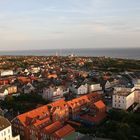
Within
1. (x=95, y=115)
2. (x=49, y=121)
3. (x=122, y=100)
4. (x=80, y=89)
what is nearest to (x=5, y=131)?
(x=49, y=121)

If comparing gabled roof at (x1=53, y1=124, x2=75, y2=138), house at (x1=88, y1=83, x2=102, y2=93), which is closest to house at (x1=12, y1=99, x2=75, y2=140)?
gabled roof at (x1=53, y1=124, x2=75, y2=138)

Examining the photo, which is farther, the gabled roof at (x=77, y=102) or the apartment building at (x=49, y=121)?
the gabled roof at (x=77, y=102)

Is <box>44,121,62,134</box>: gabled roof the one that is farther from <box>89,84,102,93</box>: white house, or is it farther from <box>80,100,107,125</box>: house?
<box>89,84,102,93</box>: white house

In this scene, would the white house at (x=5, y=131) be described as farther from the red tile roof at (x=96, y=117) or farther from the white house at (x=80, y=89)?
the white house at (x=80, y=89)

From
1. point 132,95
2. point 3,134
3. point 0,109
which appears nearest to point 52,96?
point 0,109

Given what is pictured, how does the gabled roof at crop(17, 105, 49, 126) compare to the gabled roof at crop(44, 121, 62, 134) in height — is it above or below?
above

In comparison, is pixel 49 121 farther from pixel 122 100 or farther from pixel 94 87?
pixel 94 87

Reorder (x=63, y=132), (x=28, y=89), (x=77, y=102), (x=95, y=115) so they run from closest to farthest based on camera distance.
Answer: (x=63, y=132) → (x=95, y=115) → (x=77, y=102) → (x=28, y=89)

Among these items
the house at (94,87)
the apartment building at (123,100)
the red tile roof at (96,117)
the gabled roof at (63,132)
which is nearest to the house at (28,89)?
the house at (94,87)

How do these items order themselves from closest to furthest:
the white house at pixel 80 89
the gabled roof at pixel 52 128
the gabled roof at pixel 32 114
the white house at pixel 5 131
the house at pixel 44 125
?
the white house at pixel 5 131, the house at pixel 44 125, the gabled roof at pixel 52 128, the gabled roof at pixel 32 114, the white house at pixel 80 89

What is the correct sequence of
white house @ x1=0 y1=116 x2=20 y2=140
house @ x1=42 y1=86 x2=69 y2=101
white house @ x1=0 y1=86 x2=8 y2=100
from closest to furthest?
white house @ x1=0 y1=116 x2=20 y2=140 → house @ x1=42 y1=86 x2=69 y2=101 → white house @ x1=0 y1=86 x2=8 y2=100

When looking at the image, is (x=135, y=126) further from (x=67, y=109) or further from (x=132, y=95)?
(x=132, y=95)
